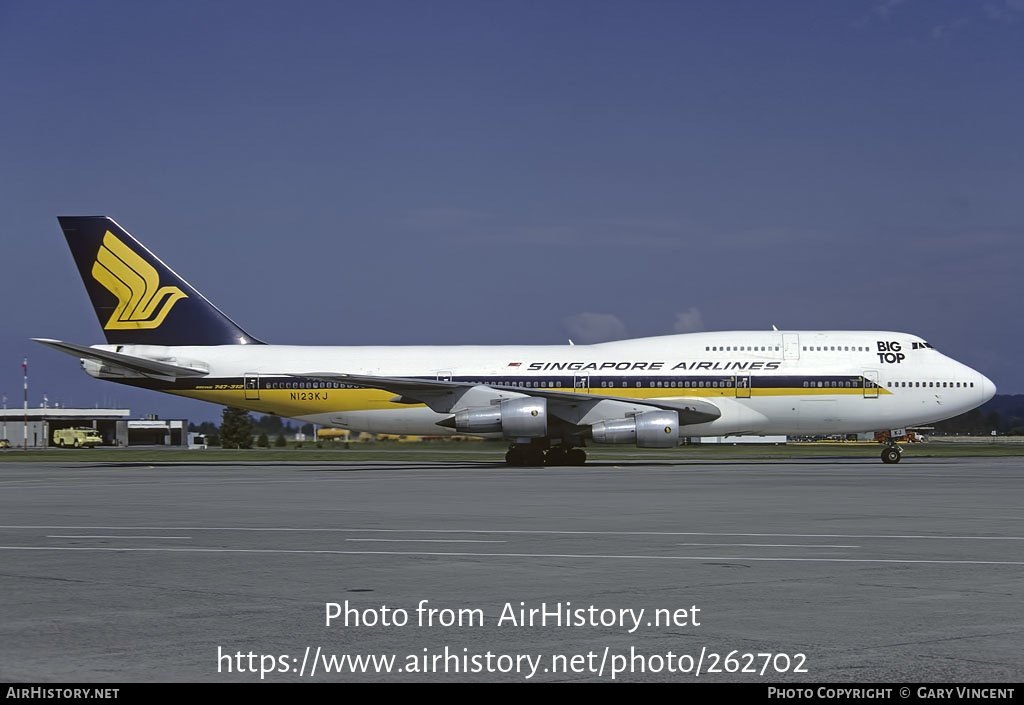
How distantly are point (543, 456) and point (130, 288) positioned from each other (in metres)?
17.3

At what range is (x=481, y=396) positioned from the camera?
132ft

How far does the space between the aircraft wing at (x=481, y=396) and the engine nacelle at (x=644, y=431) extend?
127 cm

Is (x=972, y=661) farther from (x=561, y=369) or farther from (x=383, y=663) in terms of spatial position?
(x=561, y=369)

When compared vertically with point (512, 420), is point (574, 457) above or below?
below

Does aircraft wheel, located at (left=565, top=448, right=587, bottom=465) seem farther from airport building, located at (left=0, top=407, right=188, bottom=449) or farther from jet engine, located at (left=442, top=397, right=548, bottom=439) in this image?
airport building, located at (left=0, top=407, right=188, bottom=449)

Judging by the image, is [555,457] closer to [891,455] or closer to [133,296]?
[891,455]

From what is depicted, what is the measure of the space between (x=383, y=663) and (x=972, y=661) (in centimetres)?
350

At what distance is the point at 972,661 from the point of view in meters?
6.71

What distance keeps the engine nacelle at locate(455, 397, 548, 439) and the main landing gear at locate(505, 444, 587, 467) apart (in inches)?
86.6

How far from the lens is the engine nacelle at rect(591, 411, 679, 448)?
37.8 metres

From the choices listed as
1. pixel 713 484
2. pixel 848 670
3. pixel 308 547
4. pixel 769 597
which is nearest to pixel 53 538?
pixel 308 547

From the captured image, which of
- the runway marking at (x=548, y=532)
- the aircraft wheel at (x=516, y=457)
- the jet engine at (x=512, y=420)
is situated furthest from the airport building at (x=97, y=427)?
the runway marking at (x=548, y=532)

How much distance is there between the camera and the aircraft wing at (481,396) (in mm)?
39031

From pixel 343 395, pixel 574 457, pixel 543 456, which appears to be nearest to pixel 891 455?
pixel 574 457
